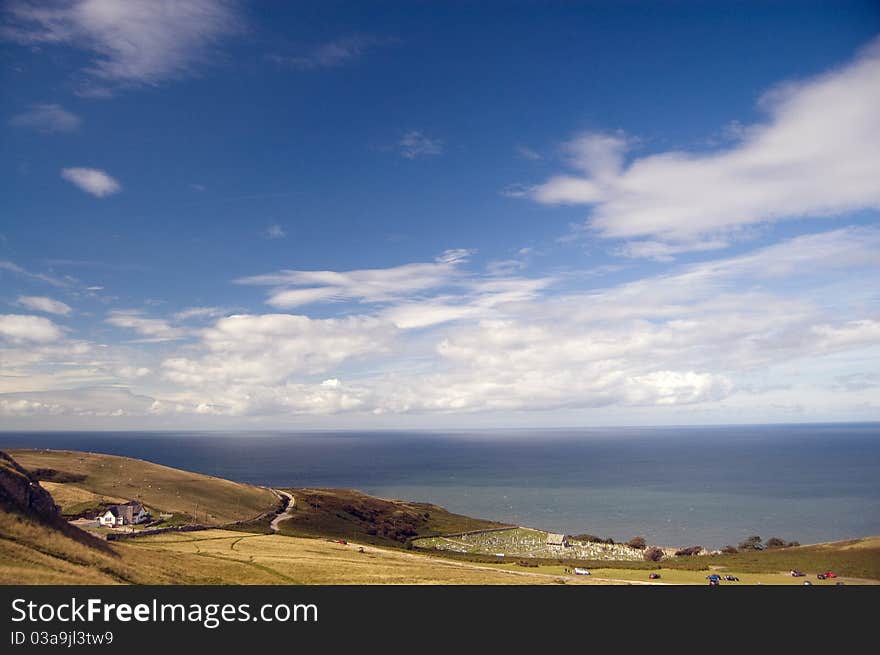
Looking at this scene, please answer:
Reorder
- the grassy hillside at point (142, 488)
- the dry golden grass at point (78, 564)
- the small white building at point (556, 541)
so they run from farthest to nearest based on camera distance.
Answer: the small white building at point (556, 541) → the grassy hillside at point (142, 488) → the dry golden grass at point (78, 564)

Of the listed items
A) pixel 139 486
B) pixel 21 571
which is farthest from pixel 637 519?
pixel 21 571

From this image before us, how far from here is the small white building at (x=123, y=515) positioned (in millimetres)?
96188

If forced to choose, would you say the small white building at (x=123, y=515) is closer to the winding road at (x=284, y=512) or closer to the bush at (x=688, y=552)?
the winding road at (x=284, y=512)

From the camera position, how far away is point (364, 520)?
147625 millimetres

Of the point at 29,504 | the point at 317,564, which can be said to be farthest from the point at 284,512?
the point at 29,504

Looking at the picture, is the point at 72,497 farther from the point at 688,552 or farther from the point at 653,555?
the point at 688,552

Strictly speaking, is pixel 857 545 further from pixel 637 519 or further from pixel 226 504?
pixel 226 504

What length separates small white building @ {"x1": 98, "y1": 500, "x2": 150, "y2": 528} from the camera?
96.2 metres

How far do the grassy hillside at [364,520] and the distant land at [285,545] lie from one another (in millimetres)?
585

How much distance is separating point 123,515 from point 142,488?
39666 millimetres

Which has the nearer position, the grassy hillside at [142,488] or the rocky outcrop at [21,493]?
the rocky outcrop at [21,493]

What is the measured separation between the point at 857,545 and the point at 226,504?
141450 millimetres

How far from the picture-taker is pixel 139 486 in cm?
13712

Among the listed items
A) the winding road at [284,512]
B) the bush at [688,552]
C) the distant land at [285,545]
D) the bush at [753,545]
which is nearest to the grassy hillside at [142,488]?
the distant land at [285,545]
